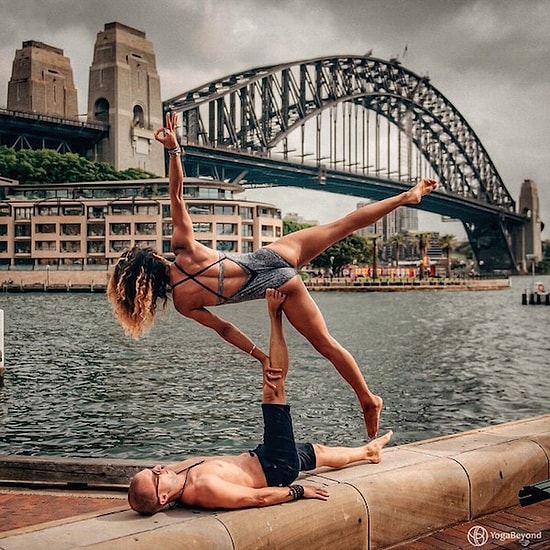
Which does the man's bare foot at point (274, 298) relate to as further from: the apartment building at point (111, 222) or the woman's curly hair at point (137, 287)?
the apartment building at point (111, 222)

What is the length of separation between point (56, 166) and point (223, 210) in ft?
70.4

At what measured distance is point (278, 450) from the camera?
4.53 meters

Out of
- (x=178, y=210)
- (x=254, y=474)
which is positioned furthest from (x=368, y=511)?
(x=178, y=210)

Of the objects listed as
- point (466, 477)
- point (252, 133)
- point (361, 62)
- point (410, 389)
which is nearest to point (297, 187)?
point (252, 133)

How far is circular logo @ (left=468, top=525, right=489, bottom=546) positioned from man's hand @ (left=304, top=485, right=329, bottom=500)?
2.81 ft

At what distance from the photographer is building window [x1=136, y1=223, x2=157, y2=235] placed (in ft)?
279

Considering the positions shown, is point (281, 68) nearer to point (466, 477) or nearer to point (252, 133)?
point (252, 133)

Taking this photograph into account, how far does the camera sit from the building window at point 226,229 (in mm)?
83250

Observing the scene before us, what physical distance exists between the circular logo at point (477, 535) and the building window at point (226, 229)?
3092 inches

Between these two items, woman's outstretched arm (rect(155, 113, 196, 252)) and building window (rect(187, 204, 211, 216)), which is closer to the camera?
woman's outstretched arm (rect(155, 113, 196, 252))

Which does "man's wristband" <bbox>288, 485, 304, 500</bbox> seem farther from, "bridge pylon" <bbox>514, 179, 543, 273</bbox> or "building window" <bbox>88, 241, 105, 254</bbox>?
"bridge pylon" <bbox>514, 179, 543, 273</bbox>

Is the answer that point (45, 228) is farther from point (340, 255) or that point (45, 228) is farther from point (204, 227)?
point (340, 255)

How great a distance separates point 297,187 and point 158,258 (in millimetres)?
92475

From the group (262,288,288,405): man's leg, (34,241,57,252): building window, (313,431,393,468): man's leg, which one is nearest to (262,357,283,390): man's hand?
(262,288,288,405): man's leg
